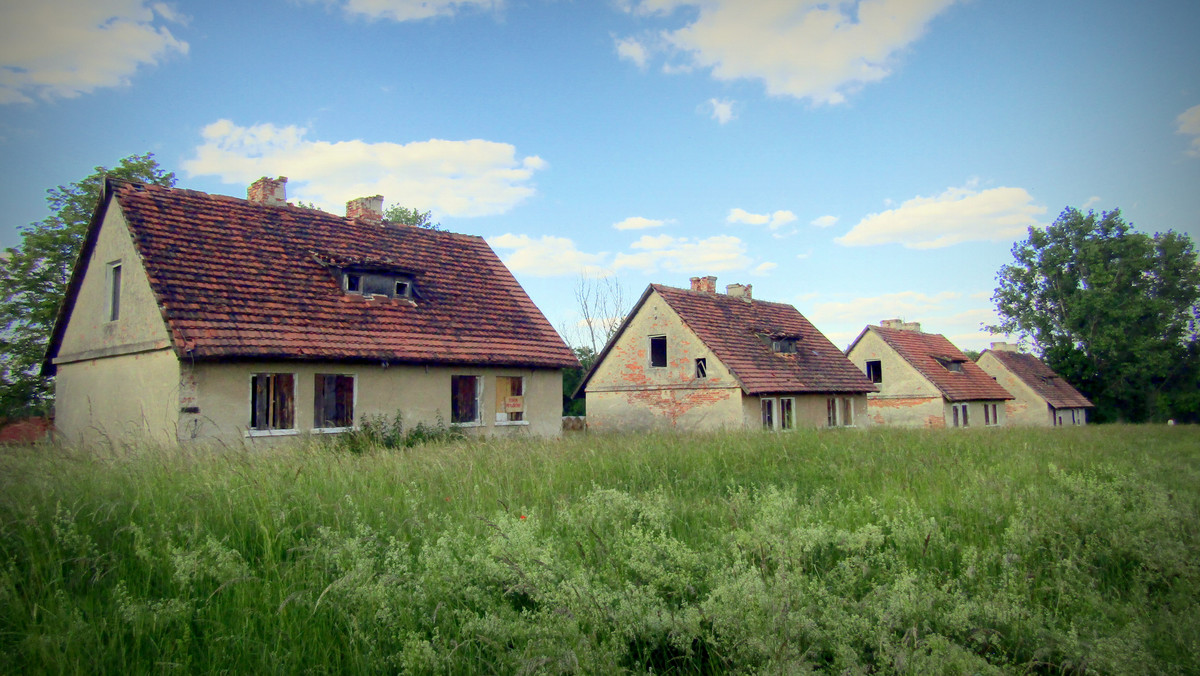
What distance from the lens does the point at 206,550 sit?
4.36 metres

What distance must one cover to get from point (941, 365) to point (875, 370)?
4.47 meters

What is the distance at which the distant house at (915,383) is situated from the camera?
3578 cm

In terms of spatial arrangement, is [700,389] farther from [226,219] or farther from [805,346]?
[226,219]

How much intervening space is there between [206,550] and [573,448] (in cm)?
651

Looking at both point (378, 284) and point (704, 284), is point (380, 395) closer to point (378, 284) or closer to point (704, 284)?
point (378, 284)

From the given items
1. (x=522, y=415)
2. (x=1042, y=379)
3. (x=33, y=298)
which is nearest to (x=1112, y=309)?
(x=1042, y=379)

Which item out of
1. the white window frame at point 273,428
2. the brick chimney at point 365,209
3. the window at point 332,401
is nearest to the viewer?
the white window frame at point 273,428

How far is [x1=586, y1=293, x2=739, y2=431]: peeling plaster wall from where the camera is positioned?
24203 millimetres

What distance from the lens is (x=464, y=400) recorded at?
1711 cm

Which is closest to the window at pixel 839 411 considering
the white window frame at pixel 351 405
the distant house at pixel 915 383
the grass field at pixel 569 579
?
the distant house at pixel 915 383

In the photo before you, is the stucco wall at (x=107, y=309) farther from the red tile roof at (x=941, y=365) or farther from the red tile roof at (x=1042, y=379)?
the red tile roof at (x=1042, y=379)

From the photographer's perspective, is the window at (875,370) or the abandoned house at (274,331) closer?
the abandoned house at (274,331)

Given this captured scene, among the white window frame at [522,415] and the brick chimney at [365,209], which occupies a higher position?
the brick chimney at [365,209]

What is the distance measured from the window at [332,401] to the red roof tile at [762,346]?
44.0 feet
